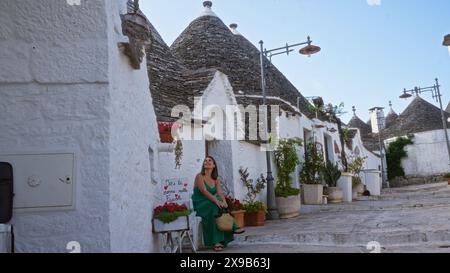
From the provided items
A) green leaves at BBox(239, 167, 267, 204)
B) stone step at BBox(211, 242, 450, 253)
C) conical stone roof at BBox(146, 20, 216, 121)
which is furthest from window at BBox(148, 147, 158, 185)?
green leaves at BBox(239, 167, 267, 204)

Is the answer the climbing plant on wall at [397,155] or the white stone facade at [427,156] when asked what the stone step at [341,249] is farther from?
the climbing plant on wall at [397,155]

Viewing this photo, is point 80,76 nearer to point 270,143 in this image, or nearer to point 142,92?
point 142,92

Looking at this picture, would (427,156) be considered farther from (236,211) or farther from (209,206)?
(209,206)

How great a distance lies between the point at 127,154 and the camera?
328 centimetres

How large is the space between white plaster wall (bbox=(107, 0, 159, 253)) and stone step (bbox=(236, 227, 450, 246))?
Result: 78.1 inches

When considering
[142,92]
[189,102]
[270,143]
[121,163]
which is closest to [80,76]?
[121,163]

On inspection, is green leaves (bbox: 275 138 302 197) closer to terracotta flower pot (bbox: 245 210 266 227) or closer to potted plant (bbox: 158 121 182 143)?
terracotta flower pot (bbox: 245 210 266 227)

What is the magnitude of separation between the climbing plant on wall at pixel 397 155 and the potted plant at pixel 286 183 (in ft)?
68.4

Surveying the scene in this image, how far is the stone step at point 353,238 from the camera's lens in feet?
16.0

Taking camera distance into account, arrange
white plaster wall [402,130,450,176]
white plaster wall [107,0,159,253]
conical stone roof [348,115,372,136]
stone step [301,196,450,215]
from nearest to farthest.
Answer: white plaster wall [107,0,159,253]
stone step [301,196,450,215]
white plaster wall [402,130,450,176]
conical stone roof [348,115,372,136]

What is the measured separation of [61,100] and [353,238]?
415 centimetres

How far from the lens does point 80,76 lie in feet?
9.11

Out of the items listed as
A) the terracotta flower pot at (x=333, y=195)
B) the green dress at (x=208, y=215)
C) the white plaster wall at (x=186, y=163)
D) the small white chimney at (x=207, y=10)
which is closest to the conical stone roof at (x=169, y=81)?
the white plaster wall at (x=186, y=163)

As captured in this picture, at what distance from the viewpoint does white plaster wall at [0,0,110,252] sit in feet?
8.66
